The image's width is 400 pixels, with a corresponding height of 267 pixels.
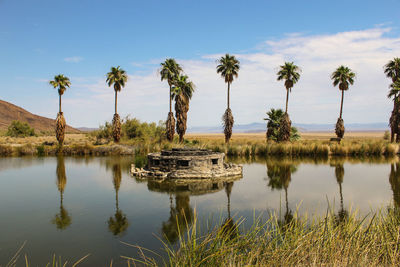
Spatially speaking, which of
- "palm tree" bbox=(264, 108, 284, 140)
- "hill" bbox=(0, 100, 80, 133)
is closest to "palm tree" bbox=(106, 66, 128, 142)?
"palm tree" bbox=(264, 108, 284, 140)

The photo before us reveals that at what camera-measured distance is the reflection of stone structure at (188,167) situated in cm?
2294

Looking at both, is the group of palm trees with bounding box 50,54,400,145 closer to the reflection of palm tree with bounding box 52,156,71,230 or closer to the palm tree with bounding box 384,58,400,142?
the palm tree with bounding box 384,58,400,142

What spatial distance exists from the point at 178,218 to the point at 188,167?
1015 centimetres

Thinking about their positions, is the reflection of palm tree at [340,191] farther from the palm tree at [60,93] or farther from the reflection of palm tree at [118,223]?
the palm tree at [60,93]

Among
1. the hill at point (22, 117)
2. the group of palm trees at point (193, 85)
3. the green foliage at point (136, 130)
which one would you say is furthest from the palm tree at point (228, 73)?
the hill at point (22, 117)

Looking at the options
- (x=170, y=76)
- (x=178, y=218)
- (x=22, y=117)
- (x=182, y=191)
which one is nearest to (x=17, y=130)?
(x=170, y=76)

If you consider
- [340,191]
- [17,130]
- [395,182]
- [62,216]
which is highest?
[17,130]

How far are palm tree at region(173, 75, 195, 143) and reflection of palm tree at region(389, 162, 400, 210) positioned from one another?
91.2 feet

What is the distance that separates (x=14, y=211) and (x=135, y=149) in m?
27.0

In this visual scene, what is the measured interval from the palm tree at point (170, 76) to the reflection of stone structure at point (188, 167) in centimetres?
1834

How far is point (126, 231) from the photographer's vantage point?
1152 cm

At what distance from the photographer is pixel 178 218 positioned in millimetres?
13156

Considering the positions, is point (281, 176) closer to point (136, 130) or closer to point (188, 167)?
point (188, 167)

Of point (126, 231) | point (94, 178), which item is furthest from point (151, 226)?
point (94, 178)
